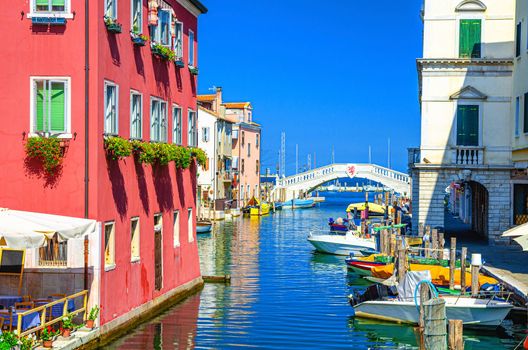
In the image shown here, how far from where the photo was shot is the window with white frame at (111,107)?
15.0 metres

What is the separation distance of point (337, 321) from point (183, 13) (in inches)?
360

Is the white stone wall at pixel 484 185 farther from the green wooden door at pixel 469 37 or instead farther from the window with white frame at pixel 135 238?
the window with white frame at pixel 135 238

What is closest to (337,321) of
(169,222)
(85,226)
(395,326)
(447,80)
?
(395,326)

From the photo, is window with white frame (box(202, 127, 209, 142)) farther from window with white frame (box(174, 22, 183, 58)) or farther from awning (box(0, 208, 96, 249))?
awning (box(0, 208, 96, 249))

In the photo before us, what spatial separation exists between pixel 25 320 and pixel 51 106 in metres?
4.09

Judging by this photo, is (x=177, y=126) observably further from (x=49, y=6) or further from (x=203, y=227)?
(x=203, y=227)

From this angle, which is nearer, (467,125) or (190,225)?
(190,225)

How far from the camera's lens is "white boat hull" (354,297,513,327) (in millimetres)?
17938

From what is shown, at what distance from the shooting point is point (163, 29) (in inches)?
750

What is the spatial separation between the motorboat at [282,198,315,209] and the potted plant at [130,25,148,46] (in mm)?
67673

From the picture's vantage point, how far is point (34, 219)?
12.5 m

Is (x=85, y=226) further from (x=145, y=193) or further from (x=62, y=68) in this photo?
(x=145, y=193)

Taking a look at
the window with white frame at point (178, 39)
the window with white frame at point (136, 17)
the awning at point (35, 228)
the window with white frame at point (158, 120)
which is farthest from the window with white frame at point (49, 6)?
the window with white frame at point (178, 39)

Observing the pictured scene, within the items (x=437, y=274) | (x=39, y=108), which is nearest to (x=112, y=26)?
(x=39, y=108)
